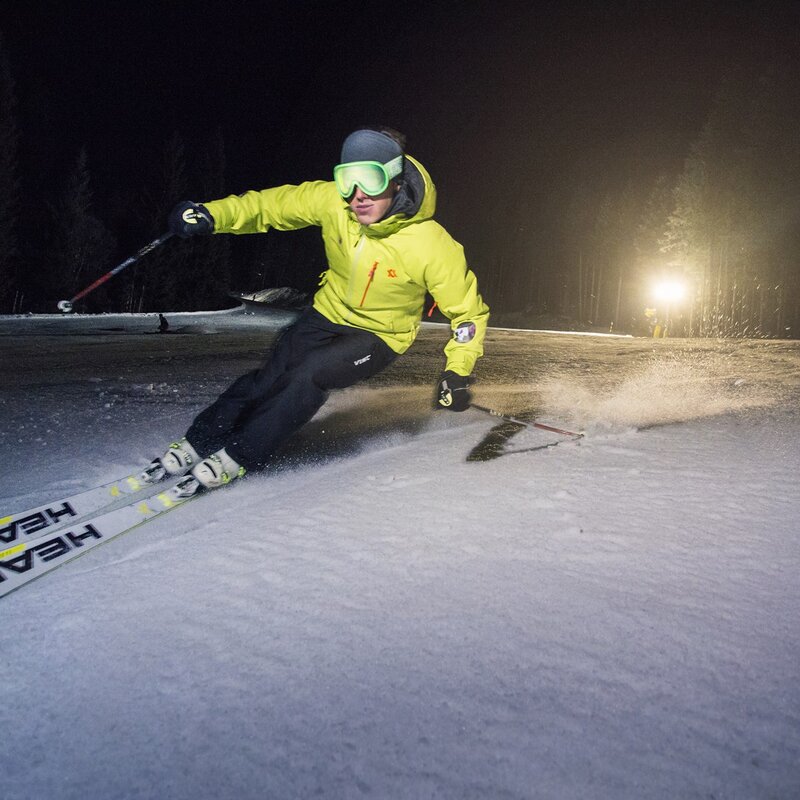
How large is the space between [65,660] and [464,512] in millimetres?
1588

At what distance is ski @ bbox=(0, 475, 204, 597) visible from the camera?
7.22ft

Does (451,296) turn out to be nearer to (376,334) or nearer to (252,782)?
(376,334)

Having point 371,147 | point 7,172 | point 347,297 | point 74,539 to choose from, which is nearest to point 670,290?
point 7,172

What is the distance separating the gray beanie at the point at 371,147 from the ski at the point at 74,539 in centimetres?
215

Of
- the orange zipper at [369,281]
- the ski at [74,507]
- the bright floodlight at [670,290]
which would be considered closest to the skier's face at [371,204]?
the orange zipper at [369,281]

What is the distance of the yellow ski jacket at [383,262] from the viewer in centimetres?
363

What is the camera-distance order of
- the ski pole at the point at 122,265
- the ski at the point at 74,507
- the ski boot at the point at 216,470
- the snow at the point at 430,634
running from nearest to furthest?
the snow at the point at 430,634 → the ski at the point at 74,507 → the ski boot at the point at 216,470 → the ski pole at the point at 122,265

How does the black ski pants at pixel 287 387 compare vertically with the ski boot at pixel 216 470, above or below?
above

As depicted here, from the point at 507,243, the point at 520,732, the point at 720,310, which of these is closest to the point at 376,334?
the point at 520,732

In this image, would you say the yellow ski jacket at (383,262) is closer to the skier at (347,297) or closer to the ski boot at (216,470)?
the skier at (347,297)

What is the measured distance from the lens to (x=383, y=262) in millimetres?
3684

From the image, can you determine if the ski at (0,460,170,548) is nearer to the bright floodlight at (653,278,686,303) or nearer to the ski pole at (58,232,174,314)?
the ski pole at (58,232,174,314)

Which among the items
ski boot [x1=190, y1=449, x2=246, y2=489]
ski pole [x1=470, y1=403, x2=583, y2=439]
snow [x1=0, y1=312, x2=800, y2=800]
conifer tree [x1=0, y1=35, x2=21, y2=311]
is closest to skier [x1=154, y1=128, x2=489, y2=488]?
ski boot [x1=190, y1=449, x2=246, y2=489]

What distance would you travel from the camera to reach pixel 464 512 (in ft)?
8.53
